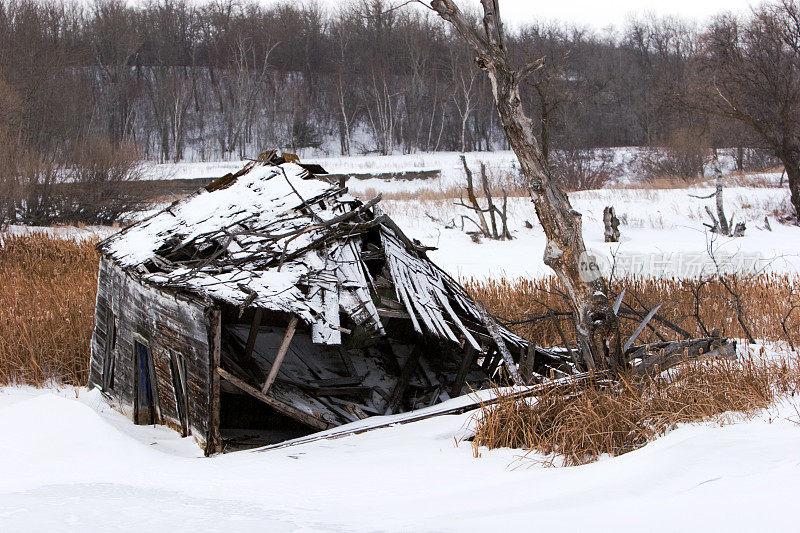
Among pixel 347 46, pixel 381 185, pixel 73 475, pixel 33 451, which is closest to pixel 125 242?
pixel 33 451

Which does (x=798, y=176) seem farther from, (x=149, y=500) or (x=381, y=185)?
(x=149, y=500)

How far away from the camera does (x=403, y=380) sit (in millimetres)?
5949

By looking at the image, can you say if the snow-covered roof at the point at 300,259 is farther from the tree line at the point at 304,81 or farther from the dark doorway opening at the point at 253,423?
the tree line at the point at 304,81

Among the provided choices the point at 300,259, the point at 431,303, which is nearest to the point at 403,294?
the point at 431,303

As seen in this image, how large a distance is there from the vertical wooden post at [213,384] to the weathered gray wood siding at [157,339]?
1 centimetres

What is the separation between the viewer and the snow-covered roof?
15.7 feet

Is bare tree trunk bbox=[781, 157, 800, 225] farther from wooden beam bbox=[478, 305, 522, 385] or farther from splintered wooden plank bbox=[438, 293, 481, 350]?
splintered wooden plank bbox=[438, 293, 481, 350]

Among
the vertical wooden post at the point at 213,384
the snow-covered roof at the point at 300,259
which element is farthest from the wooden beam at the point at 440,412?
the snow-covered roof at the point at 300,259

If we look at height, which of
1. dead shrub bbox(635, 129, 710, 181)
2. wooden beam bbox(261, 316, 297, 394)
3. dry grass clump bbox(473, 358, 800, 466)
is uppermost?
dead shrub bbox(635, 129, 710, 181)

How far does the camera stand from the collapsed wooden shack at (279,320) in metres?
4.73

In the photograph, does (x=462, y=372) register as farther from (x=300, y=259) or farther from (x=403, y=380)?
(x=300, y=259)

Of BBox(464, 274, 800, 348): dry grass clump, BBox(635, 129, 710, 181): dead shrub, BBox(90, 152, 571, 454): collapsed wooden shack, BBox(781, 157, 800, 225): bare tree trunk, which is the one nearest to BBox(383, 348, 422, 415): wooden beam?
BBox(90, 152, 571, 454): collapsed wooden shack

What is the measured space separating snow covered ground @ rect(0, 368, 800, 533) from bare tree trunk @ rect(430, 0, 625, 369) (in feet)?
3.95

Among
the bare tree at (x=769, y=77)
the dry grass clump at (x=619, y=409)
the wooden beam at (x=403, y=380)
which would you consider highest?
the bare tree at (x=769, y=77)
